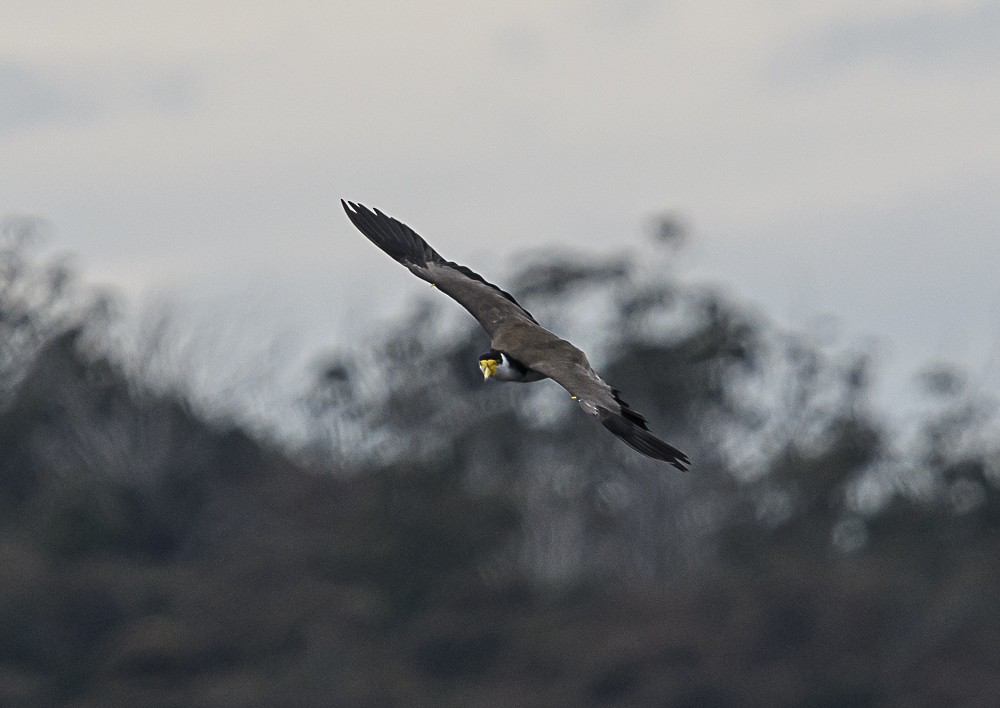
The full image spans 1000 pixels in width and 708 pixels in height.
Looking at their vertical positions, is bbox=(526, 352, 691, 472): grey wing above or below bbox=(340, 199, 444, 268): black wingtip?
below

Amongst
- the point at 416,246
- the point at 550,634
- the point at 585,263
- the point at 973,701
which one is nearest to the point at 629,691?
the point at 550,634

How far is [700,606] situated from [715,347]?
684 cm

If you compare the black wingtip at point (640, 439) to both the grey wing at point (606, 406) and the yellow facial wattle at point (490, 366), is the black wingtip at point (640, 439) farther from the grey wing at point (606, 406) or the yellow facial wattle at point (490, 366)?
the yellow facial wattle at point (490, 366)

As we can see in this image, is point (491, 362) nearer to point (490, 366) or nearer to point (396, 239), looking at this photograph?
point (490, 366)

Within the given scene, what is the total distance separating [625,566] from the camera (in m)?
50.4

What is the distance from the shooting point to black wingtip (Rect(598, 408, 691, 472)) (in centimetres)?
1325

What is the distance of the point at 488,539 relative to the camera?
162ft

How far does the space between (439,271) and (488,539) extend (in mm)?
31457

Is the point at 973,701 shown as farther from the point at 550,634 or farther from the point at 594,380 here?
the point at 594,380

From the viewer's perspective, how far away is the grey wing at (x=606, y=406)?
13.4 meters

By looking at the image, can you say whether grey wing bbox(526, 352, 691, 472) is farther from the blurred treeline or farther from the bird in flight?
the blurred treeline

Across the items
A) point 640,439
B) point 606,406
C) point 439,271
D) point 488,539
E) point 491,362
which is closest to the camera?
point 640,439

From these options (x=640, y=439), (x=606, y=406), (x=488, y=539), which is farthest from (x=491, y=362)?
(x=488, y=539)

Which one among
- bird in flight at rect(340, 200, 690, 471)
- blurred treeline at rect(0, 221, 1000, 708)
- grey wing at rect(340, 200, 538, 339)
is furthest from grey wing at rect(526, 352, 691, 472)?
blurred treeline at rect(0, 221, 1000, 708)
